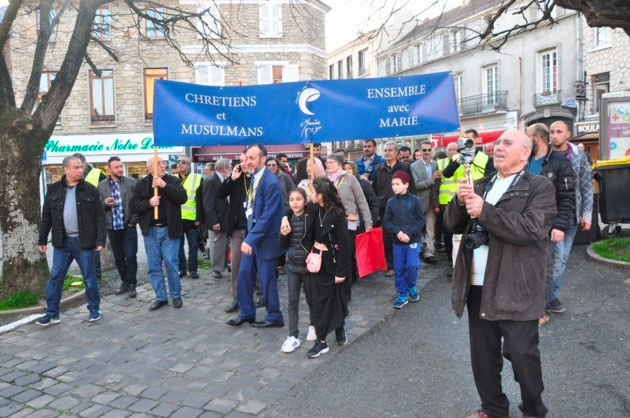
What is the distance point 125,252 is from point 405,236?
4123 mm

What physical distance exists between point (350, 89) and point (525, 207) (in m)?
3.43

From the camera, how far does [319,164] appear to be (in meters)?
6.34

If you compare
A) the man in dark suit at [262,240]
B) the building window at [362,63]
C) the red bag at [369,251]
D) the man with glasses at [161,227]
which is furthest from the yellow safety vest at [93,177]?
the building window at [362,63]

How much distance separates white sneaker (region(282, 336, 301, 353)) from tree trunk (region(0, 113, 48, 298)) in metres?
3.94

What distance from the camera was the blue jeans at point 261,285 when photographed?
17.9ft

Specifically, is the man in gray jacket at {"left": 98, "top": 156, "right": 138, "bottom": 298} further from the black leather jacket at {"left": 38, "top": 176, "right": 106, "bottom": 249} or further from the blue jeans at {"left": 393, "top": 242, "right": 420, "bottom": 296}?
the blue jeans at {"left": 393, "top": 242, "right": 420, "bottom": 296}

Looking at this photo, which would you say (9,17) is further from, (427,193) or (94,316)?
(427,193)

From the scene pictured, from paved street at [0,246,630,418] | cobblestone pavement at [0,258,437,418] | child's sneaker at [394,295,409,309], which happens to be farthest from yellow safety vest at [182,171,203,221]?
child's sneaker at [394,295,409,309]

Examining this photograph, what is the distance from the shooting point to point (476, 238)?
3.07 metres

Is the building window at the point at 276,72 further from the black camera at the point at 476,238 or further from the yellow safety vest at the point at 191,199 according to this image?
the black camera at the point at 476,238

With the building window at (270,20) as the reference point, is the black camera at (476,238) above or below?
below

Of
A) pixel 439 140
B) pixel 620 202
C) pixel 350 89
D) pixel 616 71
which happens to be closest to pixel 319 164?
pixel 350 89

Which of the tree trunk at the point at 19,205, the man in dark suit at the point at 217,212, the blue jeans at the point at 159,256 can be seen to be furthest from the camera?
the man in dark suit at the point at 217,212

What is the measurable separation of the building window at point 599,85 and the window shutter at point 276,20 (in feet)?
54.3
